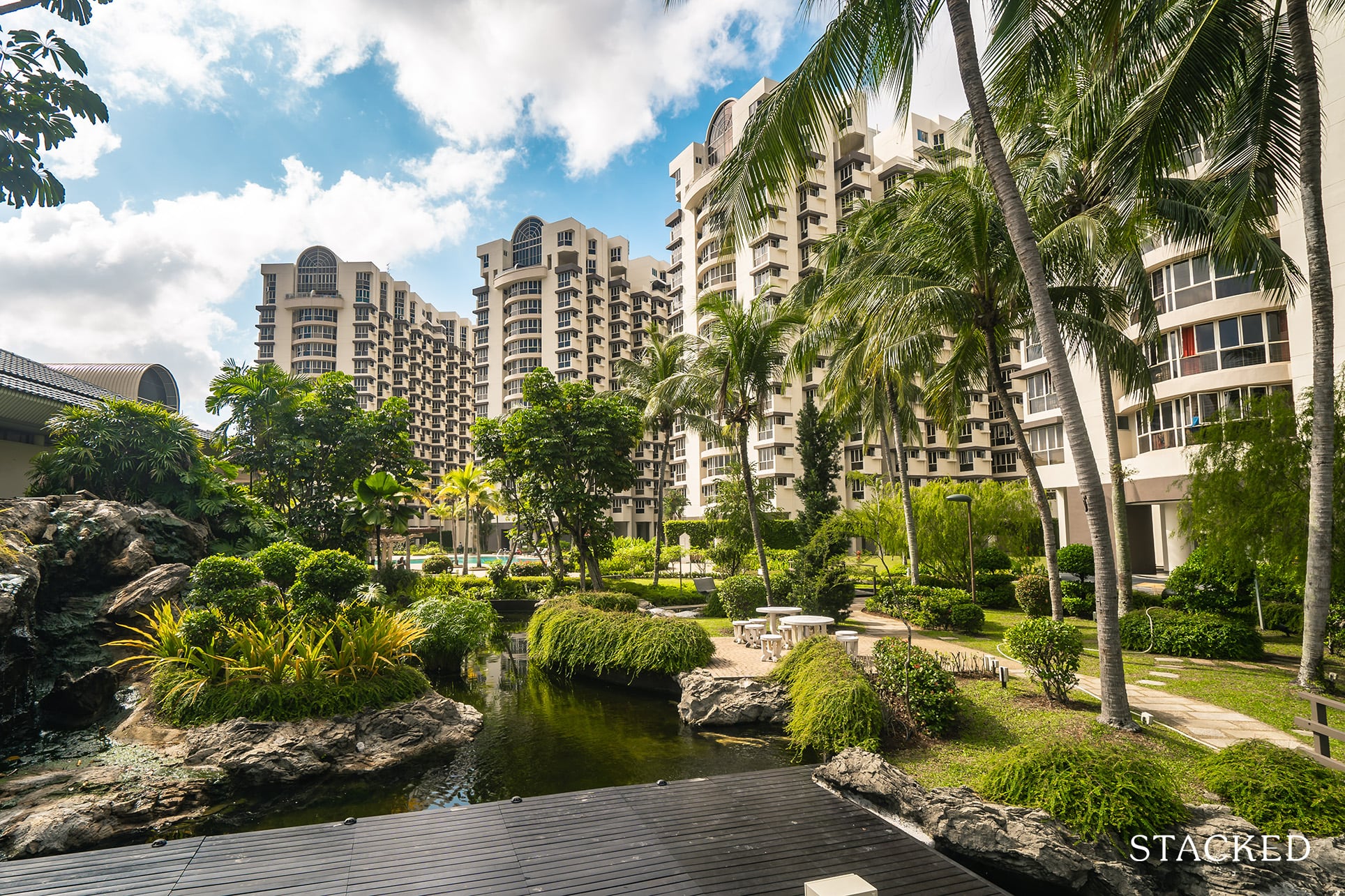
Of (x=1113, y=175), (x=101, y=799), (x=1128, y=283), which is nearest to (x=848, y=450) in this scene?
(x=1128, y=283)

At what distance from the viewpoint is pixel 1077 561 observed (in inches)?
853

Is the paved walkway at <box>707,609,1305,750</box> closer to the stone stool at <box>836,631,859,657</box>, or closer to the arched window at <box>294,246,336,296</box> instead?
the stone stool at <box>836,631,859,657</box>

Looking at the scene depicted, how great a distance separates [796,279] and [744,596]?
37.9 metres

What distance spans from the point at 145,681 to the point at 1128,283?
22027mm

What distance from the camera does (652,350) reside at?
27.2m

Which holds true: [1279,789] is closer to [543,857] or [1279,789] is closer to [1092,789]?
[1092,789]

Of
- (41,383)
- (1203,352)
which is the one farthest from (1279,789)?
(41,383)

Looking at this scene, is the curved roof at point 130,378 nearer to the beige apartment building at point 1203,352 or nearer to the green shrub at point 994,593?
the green shrub at point 994,593

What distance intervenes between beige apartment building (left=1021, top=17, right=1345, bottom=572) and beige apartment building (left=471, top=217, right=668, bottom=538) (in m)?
42.3

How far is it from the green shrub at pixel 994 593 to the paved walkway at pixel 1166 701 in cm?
689

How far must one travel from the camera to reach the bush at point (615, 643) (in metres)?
12.5

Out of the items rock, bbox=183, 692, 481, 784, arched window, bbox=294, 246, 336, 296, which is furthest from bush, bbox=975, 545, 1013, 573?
arched window, bbox=294, 246, 336, 296

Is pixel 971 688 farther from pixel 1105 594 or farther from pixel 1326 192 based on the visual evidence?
pixel 1326 192

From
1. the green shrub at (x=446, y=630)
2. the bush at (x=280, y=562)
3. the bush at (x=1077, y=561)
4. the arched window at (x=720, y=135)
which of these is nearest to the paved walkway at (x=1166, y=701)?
the green shrub at (x=446, y=630)
